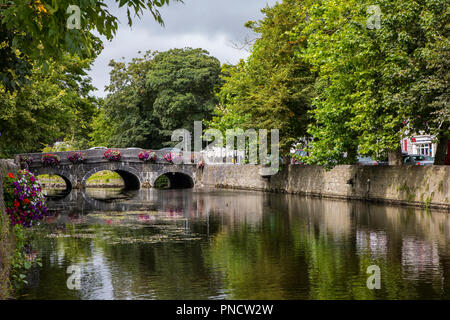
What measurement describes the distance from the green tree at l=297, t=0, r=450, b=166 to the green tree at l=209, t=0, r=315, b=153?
4953 mm

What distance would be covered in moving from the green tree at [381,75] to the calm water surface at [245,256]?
4318mm

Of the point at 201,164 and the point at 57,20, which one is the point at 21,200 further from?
the point at 201,164

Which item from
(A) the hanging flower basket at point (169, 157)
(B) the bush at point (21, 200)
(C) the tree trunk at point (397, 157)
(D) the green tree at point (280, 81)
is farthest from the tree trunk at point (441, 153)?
(A) the hanging flower basket at point (169, 157)

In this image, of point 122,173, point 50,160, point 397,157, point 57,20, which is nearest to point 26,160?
point 50,160

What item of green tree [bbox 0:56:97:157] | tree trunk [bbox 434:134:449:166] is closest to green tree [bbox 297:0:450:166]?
tree trunk [bbox 434:134:449:166]

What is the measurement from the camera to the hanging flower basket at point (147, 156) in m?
51.5

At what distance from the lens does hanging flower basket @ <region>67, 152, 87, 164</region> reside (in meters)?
47.6

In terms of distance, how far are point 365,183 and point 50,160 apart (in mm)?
26823

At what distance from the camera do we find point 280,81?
119 ft

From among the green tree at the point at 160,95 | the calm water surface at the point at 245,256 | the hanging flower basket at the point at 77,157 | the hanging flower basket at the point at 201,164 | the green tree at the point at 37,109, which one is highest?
the green tree at the point at 160,95

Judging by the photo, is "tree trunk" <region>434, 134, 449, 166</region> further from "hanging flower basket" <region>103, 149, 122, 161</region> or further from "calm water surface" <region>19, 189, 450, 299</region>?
"hanging flower basket" <region>103, 149, 122, 161</region>

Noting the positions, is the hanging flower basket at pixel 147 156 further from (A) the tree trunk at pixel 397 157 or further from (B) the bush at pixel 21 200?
(B) the bush at pixel 21 200

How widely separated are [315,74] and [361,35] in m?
12.1
